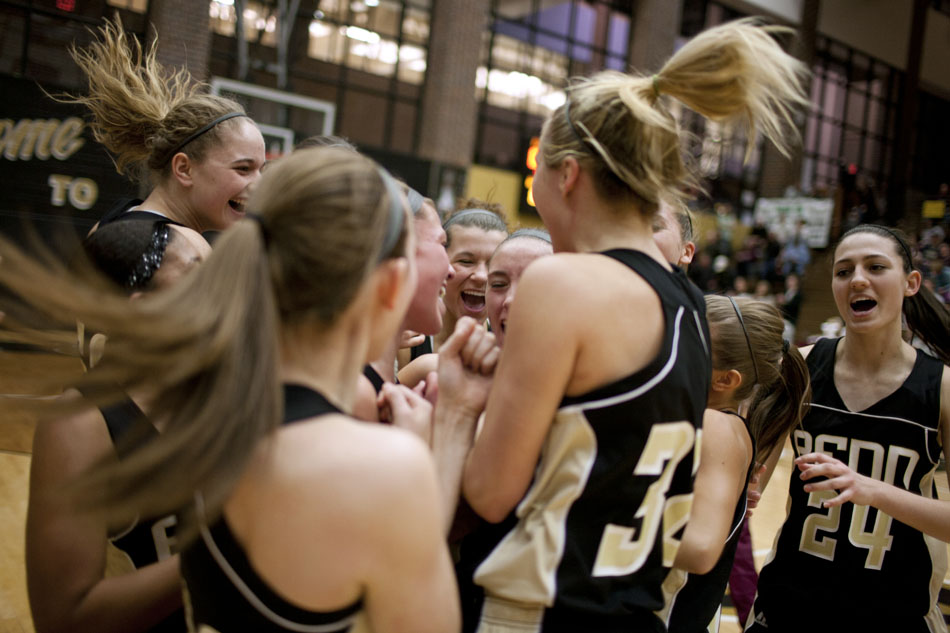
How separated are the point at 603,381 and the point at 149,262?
1.07 meters

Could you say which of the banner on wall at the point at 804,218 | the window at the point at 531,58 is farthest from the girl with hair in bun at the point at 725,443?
the banner on wall at the point at 804,218

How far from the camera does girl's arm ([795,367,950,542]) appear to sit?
2072 mm

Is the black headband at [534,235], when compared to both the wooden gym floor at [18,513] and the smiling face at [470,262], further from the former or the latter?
the wooden gym floor at [18,513]

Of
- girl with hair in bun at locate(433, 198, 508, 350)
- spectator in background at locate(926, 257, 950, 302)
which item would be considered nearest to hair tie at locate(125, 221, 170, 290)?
girl with hair in bun at locate(433, 198, 508, 350)

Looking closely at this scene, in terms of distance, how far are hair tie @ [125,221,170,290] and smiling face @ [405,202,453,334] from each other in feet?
1.91

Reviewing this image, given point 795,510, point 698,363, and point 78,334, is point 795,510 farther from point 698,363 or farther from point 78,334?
point 78,334

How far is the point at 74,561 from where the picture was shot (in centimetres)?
149

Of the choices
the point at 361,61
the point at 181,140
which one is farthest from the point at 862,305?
the point at 361,61

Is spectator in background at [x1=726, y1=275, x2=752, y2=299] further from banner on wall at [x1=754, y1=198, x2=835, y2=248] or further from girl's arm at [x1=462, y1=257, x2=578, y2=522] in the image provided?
girl's arm at [x1=462, y1=257, x2=578, y2=522]

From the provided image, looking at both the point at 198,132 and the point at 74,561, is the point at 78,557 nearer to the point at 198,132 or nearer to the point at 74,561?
the point at 74,561

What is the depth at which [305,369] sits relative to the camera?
1.12 meters

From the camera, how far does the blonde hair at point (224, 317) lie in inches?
39.6

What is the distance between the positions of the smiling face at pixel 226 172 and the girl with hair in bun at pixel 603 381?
5.13 feet

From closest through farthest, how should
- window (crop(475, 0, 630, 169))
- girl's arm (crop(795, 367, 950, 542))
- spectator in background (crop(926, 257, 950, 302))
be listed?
1. girl's arm (crop(795, 367, 950, 542))
2. spectator in background (crop(926, 257, 950, 302))
3. window (crop(475, 0, 630, 169))
